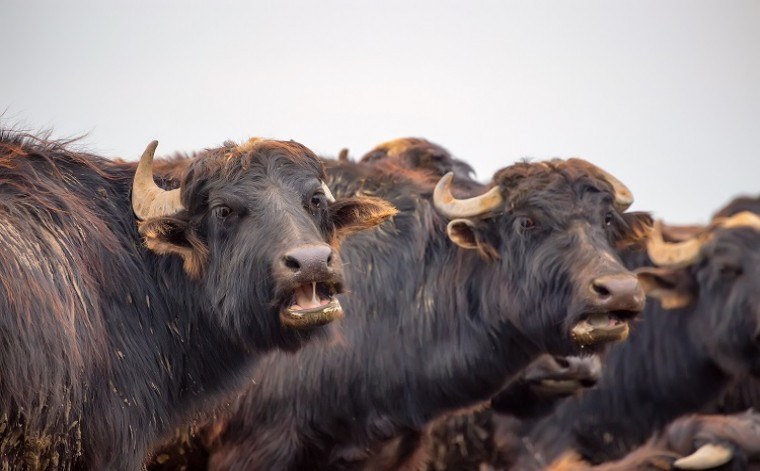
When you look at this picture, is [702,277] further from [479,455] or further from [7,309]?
[7,309]

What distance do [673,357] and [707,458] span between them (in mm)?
2489

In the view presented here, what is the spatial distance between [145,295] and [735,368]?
5.79m

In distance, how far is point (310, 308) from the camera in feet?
24.3

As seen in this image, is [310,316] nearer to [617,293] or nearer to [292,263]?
[292,263]

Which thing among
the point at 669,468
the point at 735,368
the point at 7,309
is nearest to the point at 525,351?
the point at 669,468

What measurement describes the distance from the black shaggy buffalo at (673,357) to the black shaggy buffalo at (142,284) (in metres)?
4.17

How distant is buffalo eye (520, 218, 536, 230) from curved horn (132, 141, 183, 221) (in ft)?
9.61

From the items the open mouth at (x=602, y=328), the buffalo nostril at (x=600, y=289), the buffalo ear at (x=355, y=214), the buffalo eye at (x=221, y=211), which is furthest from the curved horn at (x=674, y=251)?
the buffalo eye at (x=221, y=211)

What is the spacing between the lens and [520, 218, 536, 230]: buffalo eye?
969cm

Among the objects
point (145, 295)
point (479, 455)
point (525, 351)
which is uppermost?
point (145, 295)

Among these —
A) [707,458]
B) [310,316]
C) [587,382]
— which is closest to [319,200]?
[310,316]

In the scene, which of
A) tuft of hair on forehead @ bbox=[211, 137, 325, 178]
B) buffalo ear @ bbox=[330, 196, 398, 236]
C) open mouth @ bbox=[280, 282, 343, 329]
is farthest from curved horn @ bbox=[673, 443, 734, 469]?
→ tuft of hair on forehead @ bbox=[211, 137, 325, 178]

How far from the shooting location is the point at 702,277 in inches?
455

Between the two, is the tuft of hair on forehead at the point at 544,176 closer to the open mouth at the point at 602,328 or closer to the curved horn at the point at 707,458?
the open mouth at the point at 602,328
